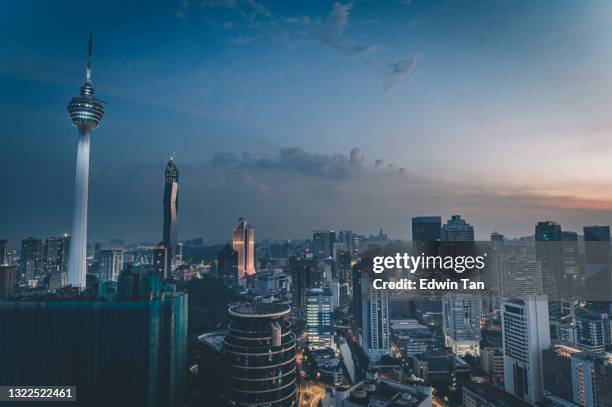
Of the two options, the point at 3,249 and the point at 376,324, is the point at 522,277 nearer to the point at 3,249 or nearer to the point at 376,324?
the point at 376,324

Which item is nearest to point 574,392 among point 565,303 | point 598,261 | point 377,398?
point 377,398

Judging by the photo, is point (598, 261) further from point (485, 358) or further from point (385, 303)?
point (385, 303)

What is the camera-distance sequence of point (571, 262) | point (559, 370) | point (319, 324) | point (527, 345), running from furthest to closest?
point (571, 262), point (319, 324), point (527, 345), point (559, 370)

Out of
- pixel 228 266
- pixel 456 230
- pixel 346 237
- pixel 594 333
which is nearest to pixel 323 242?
pixel 346 237

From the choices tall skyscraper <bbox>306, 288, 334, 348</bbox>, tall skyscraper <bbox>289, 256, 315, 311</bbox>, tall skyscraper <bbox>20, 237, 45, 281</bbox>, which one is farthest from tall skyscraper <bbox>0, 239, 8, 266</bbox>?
tall skyscraper <bbox>289, 256, 315, 311</bbox>

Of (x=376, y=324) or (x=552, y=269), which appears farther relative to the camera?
(x=552, y=269)

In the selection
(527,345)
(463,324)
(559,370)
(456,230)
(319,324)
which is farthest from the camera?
(456,230)

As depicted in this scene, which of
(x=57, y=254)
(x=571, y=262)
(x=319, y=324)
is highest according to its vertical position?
(x=57, y=254)
